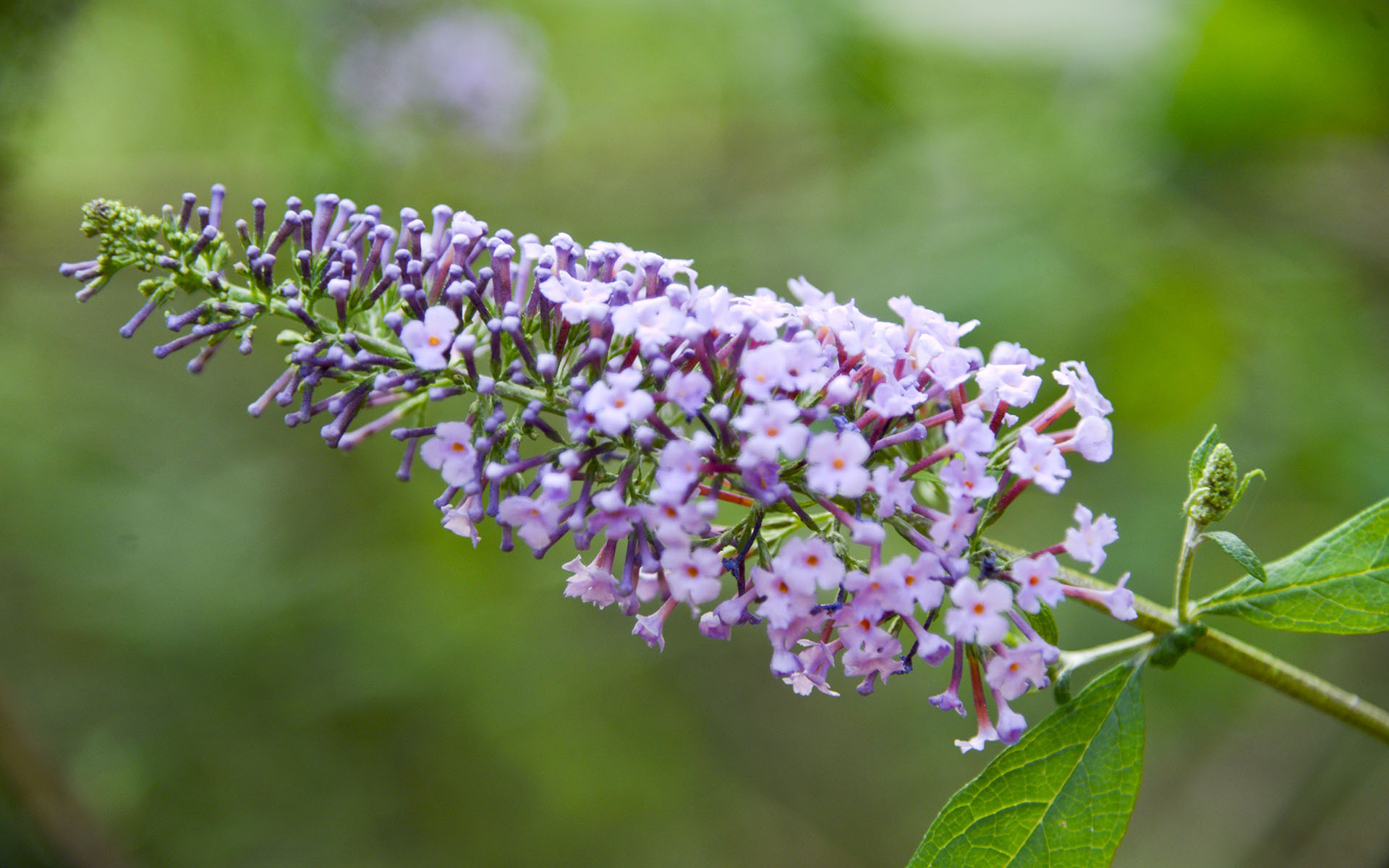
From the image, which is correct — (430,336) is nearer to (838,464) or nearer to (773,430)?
(773,430)

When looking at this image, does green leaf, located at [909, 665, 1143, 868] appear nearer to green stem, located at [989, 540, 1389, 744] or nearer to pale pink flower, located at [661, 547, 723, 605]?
green stem, located at [989, 540, 1389, 744]

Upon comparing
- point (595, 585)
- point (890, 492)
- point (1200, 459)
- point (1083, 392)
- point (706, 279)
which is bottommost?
point (595, 585)

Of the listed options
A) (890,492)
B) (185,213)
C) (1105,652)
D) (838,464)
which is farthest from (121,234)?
(1105,652)

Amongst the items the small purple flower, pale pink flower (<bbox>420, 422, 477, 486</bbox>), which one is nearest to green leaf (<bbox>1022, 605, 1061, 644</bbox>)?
pale pink flower (<bbox>420, 422, 477, 486</bbox>)

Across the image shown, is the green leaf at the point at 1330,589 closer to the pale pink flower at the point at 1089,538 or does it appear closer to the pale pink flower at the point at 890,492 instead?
the pale pink flower at the point at 1089,538

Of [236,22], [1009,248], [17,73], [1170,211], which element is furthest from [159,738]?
[1170,211]

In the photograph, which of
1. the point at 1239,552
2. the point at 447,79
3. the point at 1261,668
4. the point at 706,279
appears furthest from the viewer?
the point at 447,79
